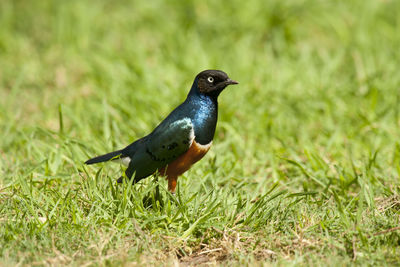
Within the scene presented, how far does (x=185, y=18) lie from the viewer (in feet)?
25.5

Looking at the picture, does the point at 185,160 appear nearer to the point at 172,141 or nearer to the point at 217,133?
the point at 172,141

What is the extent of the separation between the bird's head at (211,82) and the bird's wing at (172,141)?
0.28 metres

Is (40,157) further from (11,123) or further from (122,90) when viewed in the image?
(122,90)

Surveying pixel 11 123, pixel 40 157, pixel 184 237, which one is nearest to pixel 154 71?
pixel 11 123

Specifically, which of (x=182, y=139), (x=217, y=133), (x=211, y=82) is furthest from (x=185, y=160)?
(x=217, y=133)

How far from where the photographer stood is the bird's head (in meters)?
4.16

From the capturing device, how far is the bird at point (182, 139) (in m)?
4.00

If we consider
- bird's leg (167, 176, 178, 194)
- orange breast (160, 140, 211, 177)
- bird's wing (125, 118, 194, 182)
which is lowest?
bird's leg (167, 176, 178, 194)

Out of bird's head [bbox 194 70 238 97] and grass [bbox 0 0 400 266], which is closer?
grass [bbox 0 0 400 266]

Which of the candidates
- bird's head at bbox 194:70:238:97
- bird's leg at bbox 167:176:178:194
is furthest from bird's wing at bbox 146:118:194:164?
bird's head at bbox 194:70:238:97

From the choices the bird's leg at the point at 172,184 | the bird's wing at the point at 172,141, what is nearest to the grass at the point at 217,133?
the bird's leg at the point at 172,184

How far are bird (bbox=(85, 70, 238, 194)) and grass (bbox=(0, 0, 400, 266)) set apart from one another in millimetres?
183

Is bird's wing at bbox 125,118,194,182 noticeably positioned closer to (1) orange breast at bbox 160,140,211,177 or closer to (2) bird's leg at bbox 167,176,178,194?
(1) orange breast at bbox 160,140,211,177

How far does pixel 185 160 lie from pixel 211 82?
2.03 ft
